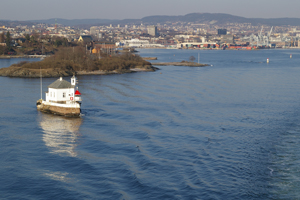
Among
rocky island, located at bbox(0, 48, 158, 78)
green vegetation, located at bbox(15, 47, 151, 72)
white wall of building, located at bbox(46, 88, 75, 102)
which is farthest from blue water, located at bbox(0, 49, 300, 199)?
green vegetation, located at bbox(15, 47, 151, 72)

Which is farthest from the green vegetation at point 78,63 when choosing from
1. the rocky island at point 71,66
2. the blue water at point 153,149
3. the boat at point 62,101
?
the boat at point 62,101

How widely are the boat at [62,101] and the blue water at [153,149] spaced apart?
0.37m

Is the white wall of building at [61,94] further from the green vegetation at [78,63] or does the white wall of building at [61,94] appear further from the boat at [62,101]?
the green vegetation at [78,63]

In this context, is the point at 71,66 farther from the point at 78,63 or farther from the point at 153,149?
the point at 153,149

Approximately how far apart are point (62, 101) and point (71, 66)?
1492 cm

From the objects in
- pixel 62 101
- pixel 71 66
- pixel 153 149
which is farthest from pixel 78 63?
pixel 153 149

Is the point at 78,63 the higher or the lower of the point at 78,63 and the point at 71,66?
the higher

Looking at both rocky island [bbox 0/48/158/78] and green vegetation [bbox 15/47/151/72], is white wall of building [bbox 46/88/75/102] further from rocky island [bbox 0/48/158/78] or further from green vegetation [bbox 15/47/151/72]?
green vegetation [bbox 15/47/151/72]

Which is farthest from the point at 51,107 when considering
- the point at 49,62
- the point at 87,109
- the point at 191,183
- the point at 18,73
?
the point at 49,62

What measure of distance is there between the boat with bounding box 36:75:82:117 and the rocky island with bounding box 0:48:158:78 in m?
11.5

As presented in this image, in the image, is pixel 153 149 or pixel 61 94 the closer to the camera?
pixel 153 149

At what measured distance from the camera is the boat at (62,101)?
1183 centimetres

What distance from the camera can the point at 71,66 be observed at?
1054 inches

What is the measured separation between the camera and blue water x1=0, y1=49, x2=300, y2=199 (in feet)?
20.7
